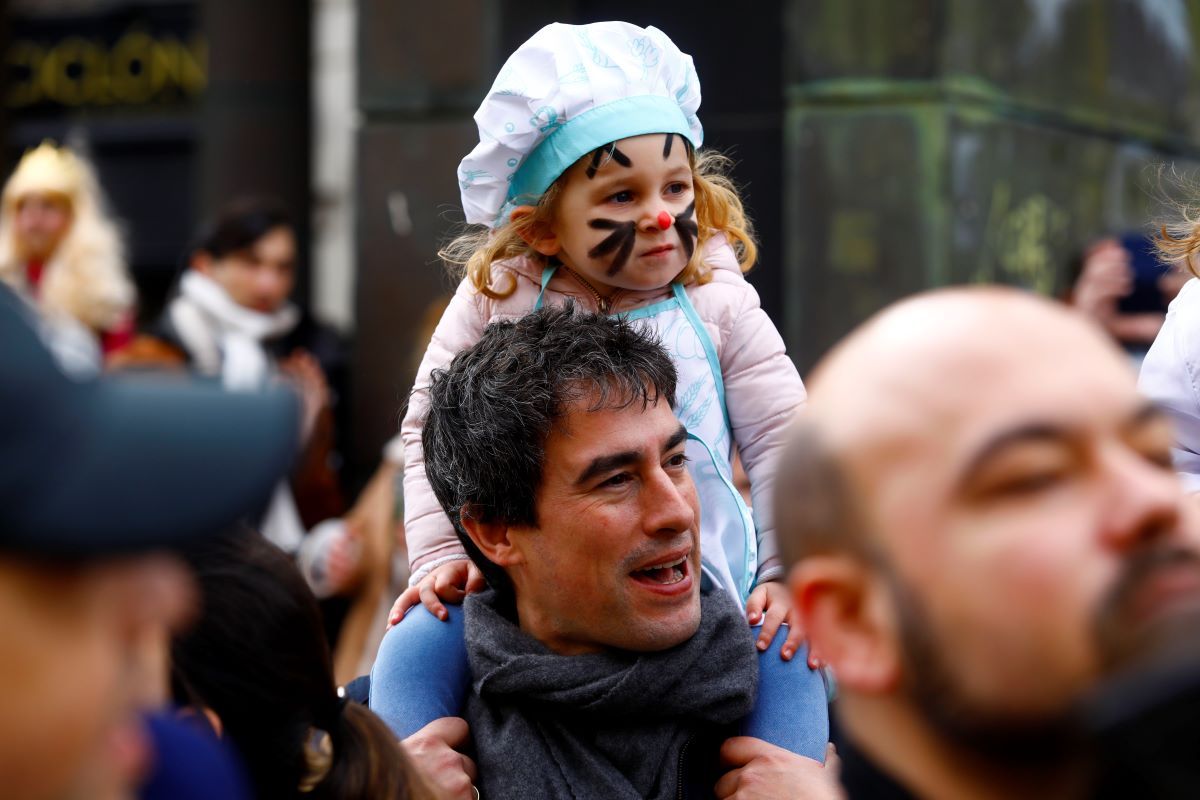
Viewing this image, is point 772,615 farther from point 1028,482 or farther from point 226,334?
point 226,334

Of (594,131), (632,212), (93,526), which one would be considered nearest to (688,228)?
(632,212)

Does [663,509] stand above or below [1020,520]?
below

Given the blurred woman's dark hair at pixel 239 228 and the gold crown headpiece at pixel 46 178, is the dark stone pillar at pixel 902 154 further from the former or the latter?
the gold crown headpiece at pixel 46 178

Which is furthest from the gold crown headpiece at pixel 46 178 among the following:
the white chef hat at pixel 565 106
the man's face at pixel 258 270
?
the white chef hat at pixel 565 106

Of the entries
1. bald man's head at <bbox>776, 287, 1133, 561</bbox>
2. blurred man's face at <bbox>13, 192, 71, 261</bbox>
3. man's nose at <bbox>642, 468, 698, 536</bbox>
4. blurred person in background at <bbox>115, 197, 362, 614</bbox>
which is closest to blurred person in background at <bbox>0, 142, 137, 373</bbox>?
blurred man's face at <bbox>13, 192, 71, 261</bbox>

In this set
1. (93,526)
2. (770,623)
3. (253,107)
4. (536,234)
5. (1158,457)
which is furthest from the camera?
(253,107)

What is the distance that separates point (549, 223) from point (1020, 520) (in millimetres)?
2009

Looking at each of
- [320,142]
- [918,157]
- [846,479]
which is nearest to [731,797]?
[846,479]

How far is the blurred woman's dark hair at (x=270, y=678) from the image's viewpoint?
86.4 inches

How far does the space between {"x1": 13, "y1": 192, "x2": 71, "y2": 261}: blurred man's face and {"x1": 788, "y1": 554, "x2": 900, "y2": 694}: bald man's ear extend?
18.9 ft

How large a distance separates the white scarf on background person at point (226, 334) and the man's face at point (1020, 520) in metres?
4.46

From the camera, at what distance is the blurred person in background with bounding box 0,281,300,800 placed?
46.0 inches

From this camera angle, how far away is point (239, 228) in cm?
638

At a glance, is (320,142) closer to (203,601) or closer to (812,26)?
(812,26)
